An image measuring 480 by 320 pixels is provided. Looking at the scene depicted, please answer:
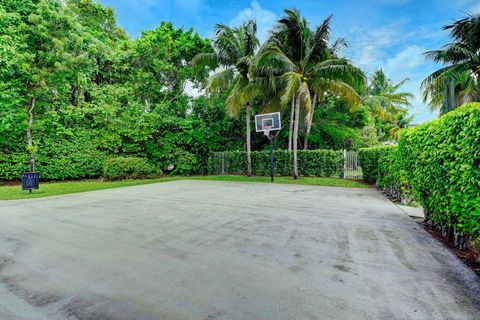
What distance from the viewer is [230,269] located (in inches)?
99.6

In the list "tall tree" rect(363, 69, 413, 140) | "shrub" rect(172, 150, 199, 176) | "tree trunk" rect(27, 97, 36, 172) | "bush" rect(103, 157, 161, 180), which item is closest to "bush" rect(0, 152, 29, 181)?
"tree trunk" rect(27, 97, 36, 172)

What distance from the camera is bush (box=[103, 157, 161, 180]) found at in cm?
1234

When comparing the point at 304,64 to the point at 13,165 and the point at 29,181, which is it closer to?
the point at 29,181

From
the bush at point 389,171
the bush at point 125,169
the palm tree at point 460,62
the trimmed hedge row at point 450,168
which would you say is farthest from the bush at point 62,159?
the palm tree at point 460,62

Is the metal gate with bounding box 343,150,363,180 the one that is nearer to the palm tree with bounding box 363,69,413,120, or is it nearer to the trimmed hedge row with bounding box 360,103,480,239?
the palm tree with bounding box 363,69,413,120

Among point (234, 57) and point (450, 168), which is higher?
point (234, 57)

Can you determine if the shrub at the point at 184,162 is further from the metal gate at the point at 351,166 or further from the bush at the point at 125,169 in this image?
the metal gate at the point at 351,166

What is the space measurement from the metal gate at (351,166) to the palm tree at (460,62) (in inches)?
245

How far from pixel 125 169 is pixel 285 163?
30.1 feet

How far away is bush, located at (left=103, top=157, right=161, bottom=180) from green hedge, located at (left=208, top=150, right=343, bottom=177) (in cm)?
465

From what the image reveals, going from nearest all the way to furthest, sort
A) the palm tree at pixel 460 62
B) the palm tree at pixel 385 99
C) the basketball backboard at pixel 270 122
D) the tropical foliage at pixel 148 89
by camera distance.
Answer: the tropical foliage at pixel 148 89
the basketball backboard at pixel 270 122
the palm tree at pixel 460 62
the palm tree at pixel 385 99

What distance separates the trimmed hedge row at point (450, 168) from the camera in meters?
2.48

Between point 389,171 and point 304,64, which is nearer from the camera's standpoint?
point 389,171

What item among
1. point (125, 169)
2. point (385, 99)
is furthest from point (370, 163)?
point (125, 169)
